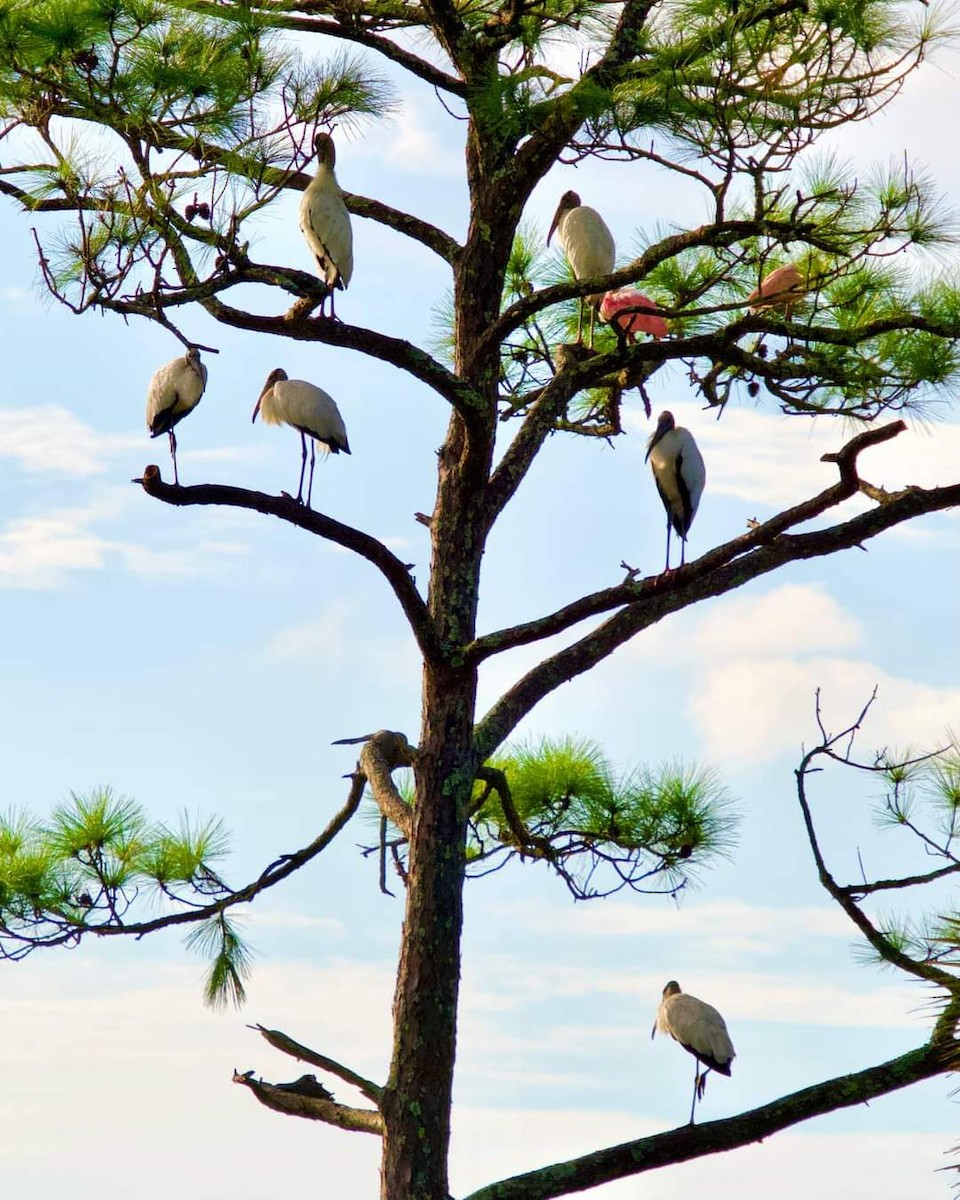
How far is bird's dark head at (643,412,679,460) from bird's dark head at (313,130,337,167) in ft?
3.42

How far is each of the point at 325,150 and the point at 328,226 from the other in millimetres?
181

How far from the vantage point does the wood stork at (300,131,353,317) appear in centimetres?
347

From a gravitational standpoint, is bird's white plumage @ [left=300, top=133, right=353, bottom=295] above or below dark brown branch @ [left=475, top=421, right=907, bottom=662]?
above

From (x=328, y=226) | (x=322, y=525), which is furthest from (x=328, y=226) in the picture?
(x=322, y=525)

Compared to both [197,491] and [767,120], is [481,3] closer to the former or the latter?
[767,120]

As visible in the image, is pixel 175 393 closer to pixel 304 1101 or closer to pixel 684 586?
pixel 684 586

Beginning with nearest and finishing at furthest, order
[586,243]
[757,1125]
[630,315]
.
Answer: [757,1125], [630,315], [586,243]

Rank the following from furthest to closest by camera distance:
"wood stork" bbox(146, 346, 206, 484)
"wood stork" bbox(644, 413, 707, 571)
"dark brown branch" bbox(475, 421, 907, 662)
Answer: "wood stork" bbox(644, 413, 707, 571)
"wood stork" bbox(146, 346, 206, 484)
"dark brown branch" bbox(475, 421, 907, 662)

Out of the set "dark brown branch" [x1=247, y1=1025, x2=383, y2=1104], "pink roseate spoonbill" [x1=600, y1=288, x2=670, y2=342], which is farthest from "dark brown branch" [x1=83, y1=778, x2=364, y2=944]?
"pink roseate spoonbill" [x1=600, y1=288, x2=670, y2=342]

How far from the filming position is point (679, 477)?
3613mm

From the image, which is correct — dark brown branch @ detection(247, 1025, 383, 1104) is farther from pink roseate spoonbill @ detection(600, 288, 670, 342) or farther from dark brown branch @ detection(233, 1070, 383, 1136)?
pink roseate spoonbill @ detection(600, 288, 670, 342)

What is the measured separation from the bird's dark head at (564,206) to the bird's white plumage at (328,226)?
3.45ft

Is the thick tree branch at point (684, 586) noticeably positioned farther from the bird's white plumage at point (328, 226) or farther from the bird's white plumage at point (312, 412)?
the bird's white plumage at point (328, 226)

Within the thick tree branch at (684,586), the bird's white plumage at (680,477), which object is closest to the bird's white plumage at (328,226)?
the bird's white plumage at (680,477)
